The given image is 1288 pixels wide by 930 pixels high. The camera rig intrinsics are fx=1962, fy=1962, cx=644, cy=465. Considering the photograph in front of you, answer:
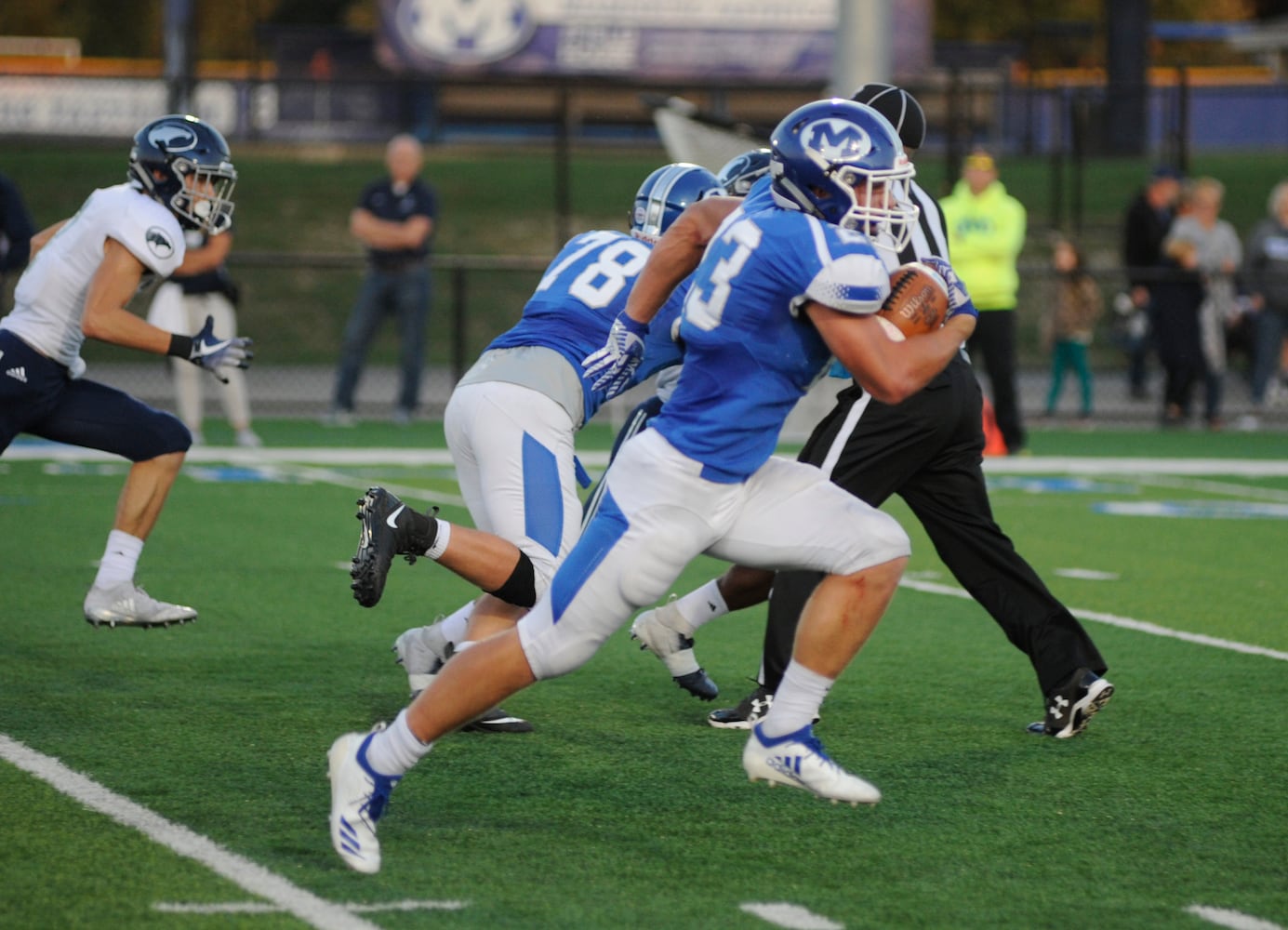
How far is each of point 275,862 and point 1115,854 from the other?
192 cm

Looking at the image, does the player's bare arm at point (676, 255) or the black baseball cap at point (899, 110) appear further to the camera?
the black baseball cap at point (899, 110)

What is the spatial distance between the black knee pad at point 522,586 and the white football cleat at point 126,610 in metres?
1.56

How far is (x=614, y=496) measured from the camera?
4.51 meters

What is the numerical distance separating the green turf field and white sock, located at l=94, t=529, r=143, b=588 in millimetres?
274

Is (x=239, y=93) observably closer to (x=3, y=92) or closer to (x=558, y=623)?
(x=3, y=92)

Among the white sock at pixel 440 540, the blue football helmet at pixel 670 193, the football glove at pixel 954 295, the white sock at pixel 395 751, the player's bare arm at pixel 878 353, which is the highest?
the blue football helmet at pixel 670 193

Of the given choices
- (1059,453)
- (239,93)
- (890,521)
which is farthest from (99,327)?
(239,93)

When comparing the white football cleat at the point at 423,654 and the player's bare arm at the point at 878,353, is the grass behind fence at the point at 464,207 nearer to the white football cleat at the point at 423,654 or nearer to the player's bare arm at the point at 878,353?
the white football cleat at the point at 423,654

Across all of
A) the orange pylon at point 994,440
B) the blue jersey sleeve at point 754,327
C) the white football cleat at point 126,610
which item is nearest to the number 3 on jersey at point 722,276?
the blue jersey sleeve at point 754,327

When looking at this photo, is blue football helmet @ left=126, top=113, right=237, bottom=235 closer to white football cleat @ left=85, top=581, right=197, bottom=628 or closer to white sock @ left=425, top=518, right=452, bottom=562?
white football cleat @ left=85, top=581, right=197, bottom=628

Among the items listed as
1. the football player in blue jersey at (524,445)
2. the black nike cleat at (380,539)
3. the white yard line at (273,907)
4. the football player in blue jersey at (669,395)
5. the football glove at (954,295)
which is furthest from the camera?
the football player in blue jersey at (669,395)

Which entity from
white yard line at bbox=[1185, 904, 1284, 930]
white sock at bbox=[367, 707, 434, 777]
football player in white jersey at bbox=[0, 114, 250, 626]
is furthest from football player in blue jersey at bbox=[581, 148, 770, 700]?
white yard line at bbox=[1185, 904, 1284, 930]

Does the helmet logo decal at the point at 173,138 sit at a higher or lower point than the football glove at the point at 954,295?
higher

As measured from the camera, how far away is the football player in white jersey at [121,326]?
642cm
